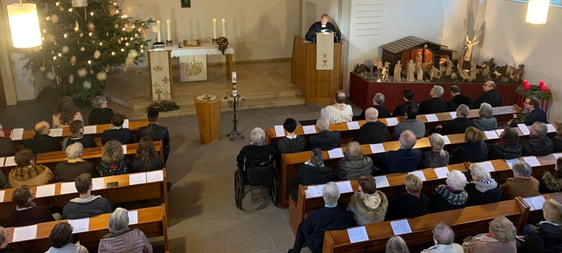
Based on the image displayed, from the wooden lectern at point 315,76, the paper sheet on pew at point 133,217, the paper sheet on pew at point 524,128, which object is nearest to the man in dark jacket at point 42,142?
the paper sheet on pew at point 133,217

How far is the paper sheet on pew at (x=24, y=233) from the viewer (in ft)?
13.6

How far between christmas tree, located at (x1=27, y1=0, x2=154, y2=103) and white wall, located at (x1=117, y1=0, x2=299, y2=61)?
77.5 inches

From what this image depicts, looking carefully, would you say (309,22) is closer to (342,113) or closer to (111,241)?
(342,113)

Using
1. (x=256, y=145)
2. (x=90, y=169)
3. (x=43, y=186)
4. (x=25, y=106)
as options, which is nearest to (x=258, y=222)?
(x=256, y=145)

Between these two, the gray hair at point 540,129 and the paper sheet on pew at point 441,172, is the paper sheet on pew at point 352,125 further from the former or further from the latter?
the gray hair at point 540,129

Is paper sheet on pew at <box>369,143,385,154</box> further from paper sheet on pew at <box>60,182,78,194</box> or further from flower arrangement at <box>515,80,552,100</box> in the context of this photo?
flower arrangement at <box>515,80,552,100</box>

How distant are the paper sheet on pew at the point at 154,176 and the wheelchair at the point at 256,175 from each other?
96 cm

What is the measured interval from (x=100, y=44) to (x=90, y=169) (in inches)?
162

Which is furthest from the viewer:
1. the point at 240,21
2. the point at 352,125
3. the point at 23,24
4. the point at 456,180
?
the point at 240,21

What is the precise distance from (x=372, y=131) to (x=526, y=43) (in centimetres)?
465

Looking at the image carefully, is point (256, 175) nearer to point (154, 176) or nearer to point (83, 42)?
point (154, 176)

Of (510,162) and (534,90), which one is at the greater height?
(534,90)

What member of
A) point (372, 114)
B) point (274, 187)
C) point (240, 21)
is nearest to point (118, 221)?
point (274, 187)

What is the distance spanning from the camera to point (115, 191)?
17.4 feet
